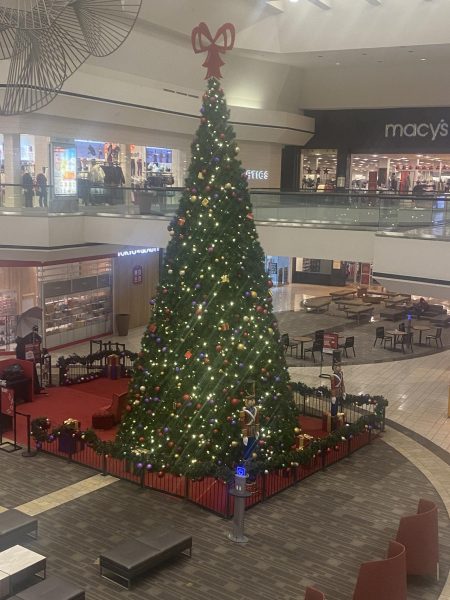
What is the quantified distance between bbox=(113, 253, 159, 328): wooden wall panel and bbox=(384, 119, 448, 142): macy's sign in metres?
14.3

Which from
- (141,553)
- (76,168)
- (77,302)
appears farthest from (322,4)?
(141,553)

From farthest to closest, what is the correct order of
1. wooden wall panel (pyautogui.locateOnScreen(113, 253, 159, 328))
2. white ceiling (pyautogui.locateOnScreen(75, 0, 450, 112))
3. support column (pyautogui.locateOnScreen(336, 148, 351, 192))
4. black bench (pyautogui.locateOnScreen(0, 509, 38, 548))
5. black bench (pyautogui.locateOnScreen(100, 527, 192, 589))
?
support column (pyautogui.locateOnScreen(336, 148, 351, 192)), wooden wall panel (pyautogui.locateOnScreen(113, 253, 159, 328)), white ceiling (pyautogui.locateOnScreen(75, 0, 450, 112)), black bench (pyautogui.locateOnScreen(0, 509, 38, 548)), black bench (pyautogui.locateOnScreen(100, 527, 192, 589))

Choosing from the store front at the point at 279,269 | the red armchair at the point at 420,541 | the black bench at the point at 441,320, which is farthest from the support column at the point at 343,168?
the red armchair at the point at 420,541

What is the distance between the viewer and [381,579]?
7.87 metres

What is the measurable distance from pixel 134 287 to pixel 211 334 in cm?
1352

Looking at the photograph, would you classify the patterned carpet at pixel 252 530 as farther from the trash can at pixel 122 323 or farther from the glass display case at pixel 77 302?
the trash can at pixel 122 323

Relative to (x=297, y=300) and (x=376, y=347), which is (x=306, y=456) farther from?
(x=297, y=300)

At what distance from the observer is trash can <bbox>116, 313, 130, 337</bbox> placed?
23.8 meters

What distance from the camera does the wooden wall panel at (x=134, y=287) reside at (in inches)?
950

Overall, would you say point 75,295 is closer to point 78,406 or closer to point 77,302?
point 77,302

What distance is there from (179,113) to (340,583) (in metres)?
19.9

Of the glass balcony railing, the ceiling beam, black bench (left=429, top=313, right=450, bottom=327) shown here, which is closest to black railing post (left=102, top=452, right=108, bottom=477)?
the glass balcony railing

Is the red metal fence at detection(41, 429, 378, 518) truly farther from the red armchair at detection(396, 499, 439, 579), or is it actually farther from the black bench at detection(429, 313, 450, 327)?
the black bench at detection(429, 313, 450, 327)

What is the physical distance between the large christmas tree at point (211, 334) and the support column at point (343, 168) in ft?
80.1
